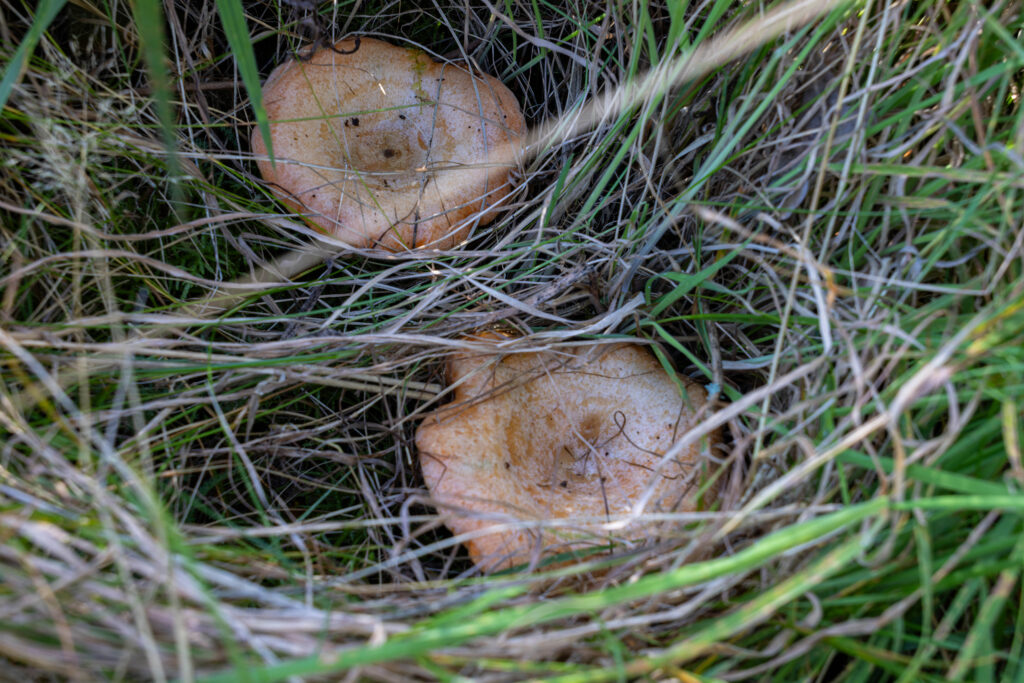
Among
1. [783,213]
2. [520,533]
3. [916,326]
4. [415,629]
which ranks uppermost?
[783,213]

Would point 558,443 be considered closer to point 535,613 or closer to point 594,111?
point 535,613

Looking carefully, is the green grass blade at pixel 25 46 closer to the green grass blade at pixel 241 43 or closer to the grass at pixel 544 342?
the grass at pixel 544 342

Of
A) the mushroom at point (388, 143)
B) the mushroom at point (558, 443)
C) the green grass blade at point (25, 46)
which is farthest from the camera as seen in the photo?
the mushroom at point (388, 143)

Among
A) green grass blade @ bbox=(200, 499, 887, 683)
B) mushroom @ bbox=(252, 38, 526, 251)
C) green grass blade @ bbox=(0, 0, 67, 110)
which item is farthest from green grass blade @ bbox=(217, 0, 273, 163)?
green grass blade @ bbox=(200, 499, 887, 683)

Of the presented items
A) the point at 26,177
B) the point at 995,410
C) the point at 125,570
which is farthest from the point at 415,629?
the point at 26,177

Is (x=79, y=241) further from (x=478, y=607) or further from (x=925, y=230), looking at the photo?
(x=925, y=230)

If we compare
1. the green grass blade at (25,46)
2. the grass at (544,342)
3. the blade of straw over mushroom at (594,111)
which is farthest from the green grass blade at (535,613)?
the green grass blade at (25,46)
